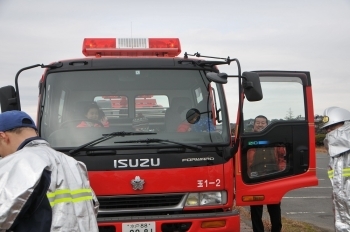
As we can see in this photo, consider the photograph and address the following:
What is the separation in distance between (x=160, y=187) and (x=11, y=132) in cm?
234

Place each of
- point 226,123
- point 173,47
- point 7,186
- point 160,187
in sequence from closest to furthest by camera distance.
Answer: point 7,186
point 160,187
point 226,123
point 173,47

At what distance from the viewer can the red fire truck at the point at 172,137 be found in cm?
527

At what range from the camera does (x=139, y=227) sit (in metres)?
5.26

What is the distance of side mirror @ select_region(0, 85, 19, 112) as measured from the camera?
531 centimetres

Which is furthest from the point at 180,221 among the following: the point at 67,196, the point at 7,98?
the point at 67,196

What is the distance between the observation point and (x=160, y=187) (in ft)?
17.4

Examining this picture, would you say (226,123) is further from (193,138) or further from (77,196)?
(77,196)

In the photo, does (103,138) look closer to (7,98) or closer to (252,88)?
(7,98)

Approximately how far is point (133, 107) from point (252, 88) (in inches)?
51.2

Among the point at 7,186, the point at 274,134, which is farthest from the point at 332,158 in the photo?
the point at 7,186

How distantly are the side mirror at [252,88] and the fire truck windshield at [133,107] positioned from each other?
0.45 meters

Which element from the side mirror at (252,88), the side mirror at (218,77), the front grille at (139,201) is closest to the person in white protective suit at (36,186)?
the front grille at (139,201)

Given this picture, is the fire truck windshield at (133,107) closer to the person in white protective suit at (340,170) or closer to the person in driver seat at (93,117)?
the person in driver seat at (93,117)

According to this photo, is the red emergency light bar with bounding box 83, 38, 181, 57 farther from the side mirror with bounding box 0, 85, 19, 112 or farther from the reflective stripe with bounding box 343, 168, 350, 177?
the reflective stripe with bounding box 343, 168, 350, 177
